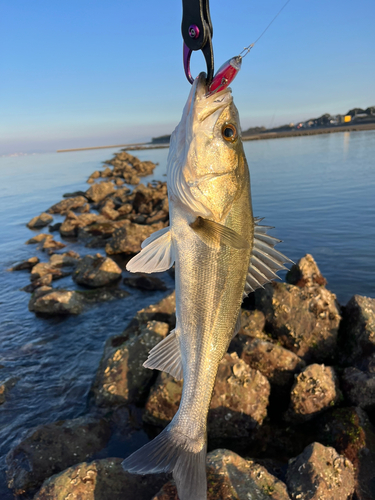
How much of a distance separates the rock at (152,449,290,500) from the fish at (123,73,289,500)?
108cm

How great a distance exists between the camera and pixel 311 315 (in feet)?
24.4

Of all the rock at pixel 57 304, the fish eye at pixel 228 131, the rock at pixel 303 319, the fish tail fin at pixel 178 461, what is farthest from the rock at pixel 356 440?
the rock at pixel 57 304

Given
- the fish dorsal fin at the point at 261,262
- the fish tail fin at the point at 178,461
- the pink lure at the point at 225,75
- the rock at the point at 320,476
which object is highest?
the pink lure at the point at 225,75

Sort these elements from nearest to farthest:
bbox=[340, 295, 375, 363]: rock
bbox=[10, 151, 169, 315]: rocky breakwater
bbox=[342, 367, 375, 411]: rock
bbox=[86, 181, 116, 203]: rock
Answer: bbox=[342, 367, 375, 411]: rock, bbox=[340, 295, 375, 363]: rock, bbox=[10, 151, 169, 315]: rocky breakwater, bbox=[86, 181, 116, 203]: rock

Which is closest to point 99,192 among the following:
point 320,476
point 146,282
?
point 146,282

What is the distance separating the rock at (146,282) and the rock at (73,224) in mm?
9396

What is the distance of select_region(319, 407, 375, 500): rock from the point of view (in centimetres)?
463

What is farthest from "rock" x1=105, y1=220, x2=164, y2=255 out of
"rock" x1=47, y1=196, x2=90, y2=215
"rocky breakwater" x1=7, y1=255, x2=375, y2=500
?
"rock" x1=47, y1=196, x2=90, y2=215

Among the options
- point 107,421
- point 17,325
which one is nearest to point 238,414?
point 107,421

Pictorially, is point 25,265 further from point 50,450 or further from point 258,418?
point 258,418

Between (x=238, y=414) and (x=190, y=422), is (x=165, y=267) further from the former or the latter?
(x=238, y=414)

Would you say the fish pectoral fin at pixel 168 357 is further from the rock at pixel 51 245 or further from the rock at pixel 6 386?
the rock at pixel 51 245

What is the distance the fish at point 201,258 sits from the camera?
2.96 metres

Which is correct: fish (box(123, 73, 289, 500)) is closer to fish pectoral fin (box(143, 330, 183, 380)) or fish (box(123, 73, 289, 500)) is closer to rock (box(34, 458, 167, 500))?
fish pectoral fin (box(143, 330, 183, 380))
